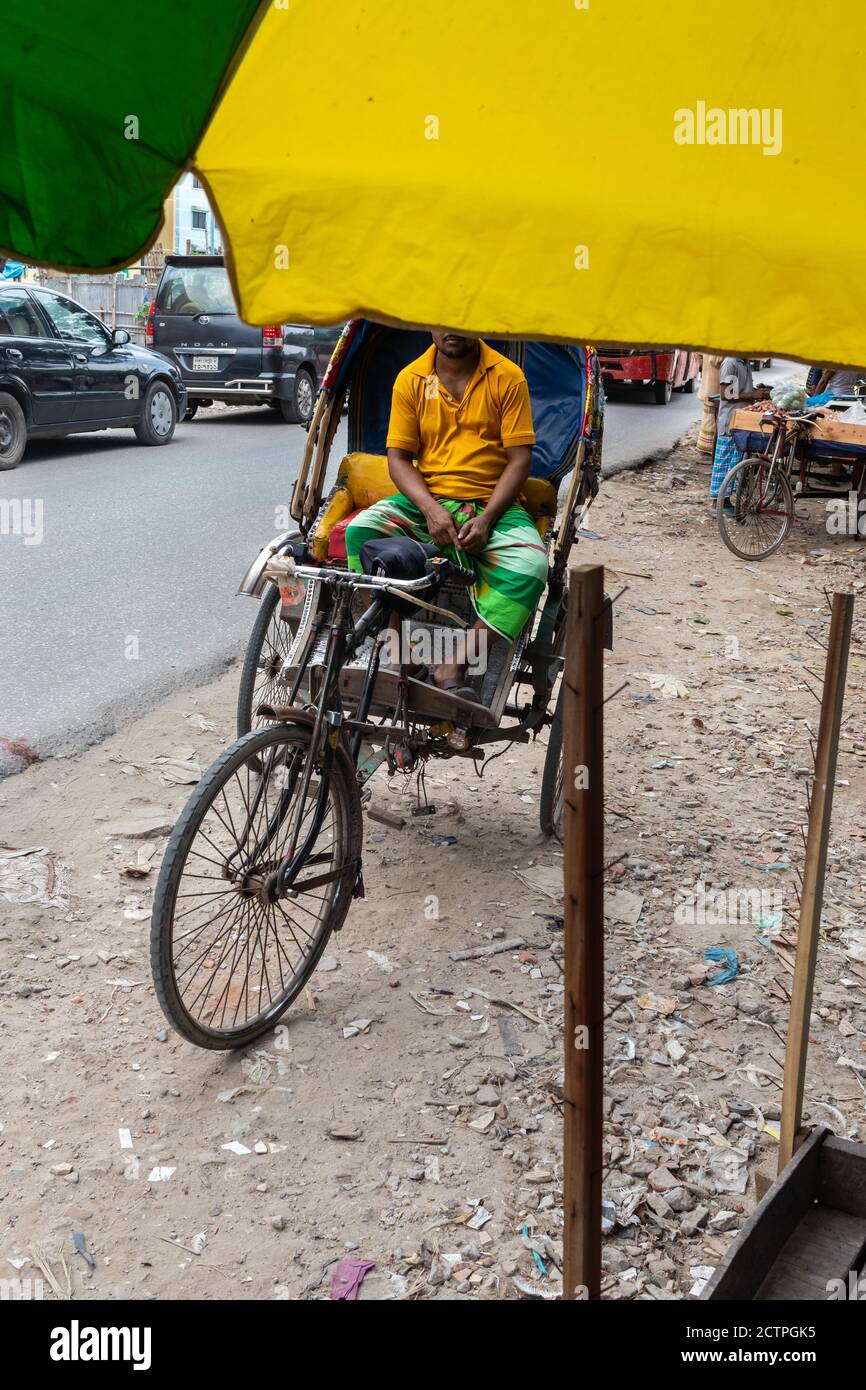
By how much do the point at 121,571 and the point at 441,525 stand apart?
15.6 feet

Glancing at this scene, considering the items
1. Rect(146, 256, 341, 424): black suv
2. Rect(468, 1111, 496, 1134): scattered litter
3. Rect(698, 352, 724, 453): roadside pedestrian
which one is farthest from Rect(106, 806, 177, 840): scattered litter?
Rect(146, 256, 341, 424): black suv

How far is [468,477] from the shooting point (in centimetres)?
461

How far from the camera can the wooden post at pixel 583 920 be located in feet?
5.99

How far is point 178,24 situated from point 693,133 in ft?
2.75

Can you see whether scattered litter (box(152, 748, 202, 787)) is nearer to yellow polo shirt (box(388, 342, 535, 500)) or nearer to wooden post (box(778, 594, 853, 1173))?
yellow polo shirt (box(388, 342, 535, 500))

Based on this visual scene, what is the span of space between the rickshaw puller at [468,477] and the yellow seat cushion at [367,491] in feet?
0.93

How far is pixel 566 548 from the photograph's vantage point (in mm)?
4828

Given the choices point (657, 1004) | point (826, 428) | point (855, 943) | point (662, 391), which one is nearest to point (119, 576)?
point (657, 1004)

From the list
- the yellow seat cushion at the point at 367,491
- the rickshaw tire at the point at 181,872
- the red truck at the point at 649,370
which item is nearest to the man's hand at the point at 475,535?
the yellow seat cushion at the point at 367,491

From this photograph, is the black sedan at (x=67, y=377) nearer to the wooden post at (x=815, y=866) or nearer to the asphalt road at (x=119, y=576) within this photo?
the asphalt road at (x=119, y=576)

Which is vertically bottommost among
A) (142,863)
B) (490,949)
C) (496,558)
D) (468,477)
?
(490,949)

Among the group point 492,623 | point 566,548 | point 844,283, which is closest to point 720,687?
point 566,548

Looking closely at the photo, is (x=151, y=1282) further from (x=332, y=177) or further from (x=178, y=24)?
(x=178, y=24)

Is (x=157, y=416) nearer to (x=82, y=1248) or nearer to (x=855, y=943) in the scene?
(x=855, y=943)
